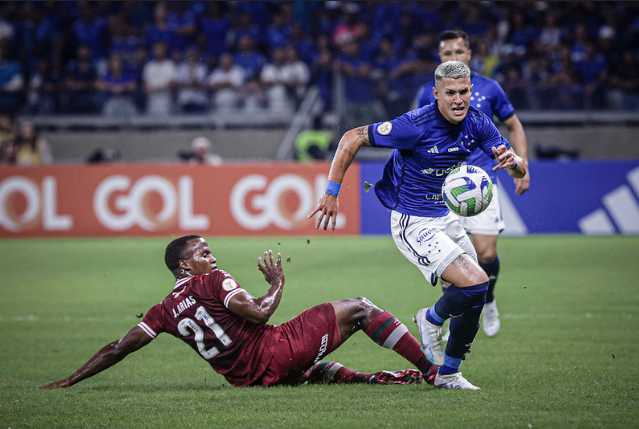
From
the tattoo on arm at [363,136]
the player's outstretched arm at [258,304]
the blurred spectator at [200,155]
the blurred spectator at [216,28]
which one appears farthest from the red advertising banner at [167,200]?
the player's outstretched arm at [258,304]

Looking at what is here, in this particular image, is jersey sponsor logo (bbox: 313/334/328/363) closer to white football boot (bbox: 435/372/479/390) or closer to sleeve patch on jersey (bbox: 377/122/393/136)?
white football boot (bbox: 435/372/479/390)

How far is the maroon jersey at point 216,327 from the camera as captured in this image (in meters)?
5.23

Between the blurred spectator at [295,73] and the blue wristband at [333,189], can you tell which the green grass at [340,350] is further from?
the blurred spectator at [295,73]

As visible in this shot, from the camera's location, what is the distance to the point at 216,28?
1905 centimetres

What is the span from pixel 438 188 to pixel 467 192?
0.50 meters

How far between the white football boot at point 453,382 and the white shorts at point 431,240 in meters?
0.66

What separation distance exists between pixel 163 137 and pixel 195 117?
93 cm

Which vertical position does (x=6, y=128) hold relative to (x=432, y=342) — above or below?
above

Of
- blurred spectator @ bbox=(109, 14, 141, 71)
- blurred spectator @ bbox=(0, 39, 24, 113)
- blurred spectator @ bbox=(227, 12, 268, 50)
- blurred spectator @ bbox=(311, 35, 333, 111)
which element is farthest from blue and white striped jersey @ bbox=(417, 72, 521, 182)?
blurred spectator @ bbox=(0, 39, 24, 113)

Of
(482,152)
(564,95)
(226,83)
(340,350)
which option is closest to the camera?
(340,350)

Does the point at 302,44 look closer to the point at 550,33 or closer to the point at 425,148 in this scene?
the point at 550,33

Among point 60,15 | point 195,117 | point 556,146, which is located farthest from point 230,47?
point 556,146

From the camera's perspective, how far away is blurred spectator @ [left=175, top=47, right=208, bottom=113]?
56.4 feet

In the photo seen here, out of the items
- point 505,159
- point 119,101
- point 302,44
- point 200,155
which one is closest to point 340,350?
point 505,159
